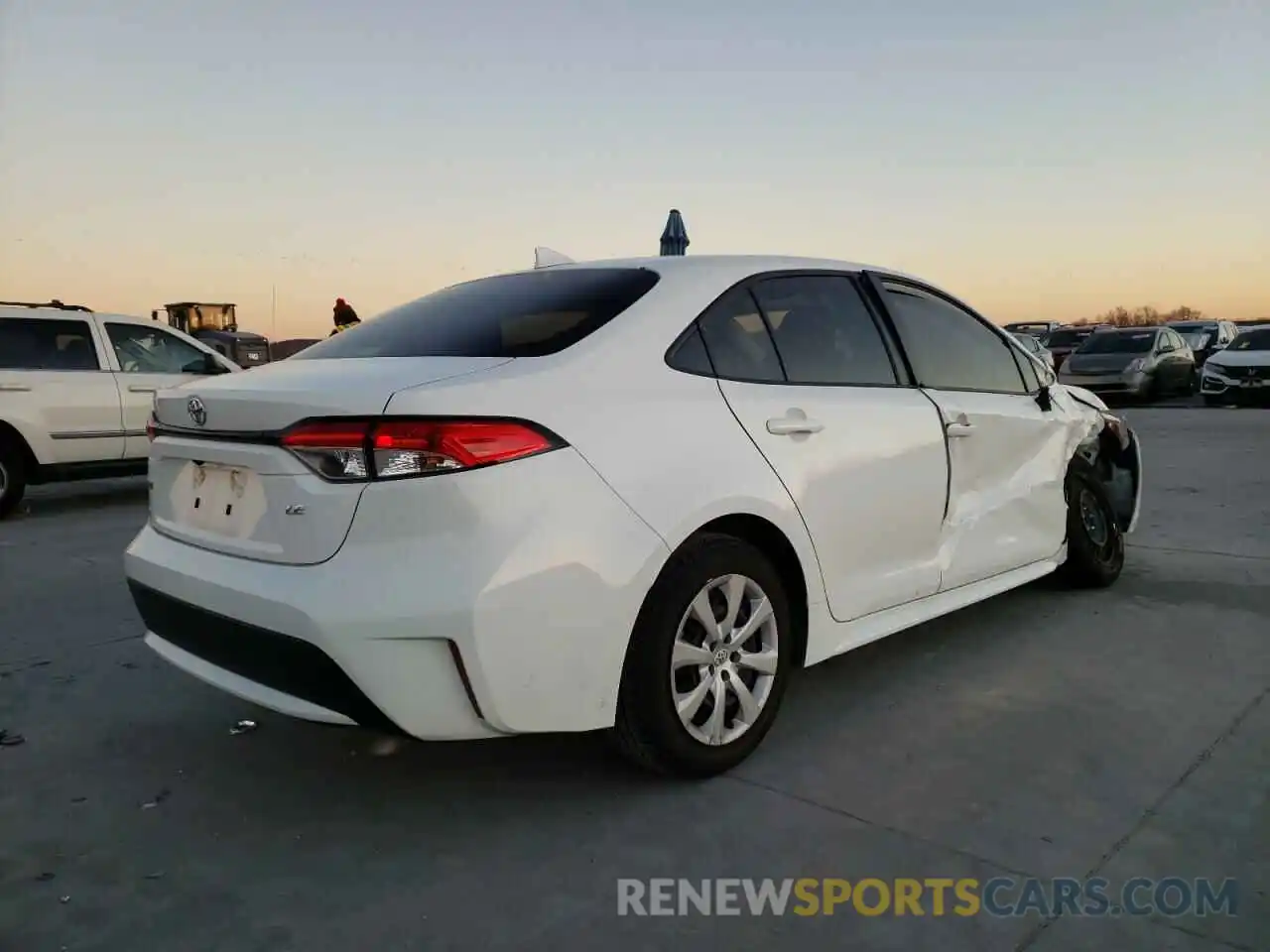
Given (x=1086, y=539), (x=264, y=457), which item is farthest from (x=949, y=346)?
(x=264, y=457)

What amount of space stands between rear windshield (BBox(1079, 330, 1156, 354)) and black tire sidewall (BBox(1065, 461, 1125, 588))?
50.3 ft

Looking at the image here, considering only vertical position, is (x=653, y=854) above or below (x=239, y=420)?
below

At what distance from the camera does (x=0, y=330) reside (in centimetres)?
820

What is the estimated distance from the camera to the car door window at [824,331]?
3.29m

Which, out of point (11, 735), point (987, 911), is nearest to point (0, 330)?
point (11, 735)

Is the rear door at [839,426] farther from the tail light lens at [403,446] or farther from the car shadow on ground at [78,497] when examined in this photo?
the car shadow on ground at [78,497]

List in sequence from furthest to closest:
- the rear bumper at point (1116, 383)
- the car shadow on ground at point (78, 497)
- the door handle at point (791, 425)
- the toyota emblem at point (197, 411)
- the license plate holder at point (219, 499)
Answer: the rear bumper at point (1116, 383)
the car shadow on ground at point (78, 497)
the door handle at point (791, 425)
the toyota emblem at point (197, 411)
the license plate holder at point (219, 499)

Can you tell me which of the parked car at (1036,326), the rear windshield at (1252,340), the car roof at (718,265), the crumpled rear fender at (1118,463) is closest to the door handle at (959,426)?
the car roof at (718,265)

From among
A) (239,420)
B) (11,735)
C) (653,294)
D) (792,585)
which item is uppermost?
(653,294)

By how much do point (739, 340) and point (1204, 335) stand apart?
1021 inches

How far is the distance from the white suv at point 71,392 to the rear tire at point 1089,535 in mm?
6472

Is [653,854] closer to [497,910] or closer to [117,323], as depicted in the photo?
[497,910]

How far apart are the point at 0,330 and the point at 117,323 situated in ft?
3.07

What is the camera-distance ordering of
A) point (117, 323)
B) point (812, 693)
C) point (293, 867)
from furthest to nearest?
1. point (117, 323)
2. point (812, 693)
3. point (293, 867)
